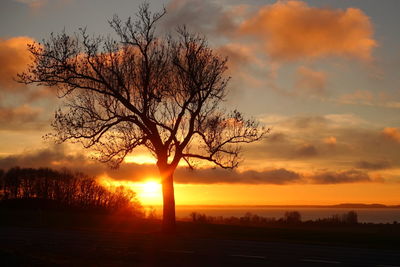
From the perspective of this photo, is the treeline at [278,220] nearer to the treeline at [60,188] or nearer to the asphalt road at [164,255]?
the asphalt road at [164,255]

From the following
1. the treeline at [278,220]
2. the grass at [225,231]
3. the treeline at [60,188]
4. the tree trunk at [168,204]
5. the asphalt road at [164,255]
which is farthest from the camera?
the treeline at [60,188]

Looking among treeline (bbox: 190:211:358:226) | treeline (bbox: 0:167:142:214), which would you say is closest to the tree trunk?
treeline (bbox: 190:211:358:226)

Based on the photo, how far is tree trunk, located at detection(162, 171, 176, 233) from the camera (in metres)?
32.4

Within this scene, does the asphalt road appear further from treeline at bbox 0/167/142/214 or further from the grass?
treeline at bbox 0/167/142/214

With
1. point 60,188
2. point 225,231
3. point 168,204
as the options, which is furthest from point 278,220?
point 60,188

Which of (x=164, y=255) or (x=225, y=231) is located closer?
(x=164, y=255)

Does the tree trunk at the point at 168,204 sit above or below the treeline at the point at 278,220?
above

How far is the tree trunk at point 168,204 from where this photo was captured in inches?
1276

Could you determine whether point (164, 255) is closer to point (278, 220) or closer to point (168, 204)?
point (168, 204)

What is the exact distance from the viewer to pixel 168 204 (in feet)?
107

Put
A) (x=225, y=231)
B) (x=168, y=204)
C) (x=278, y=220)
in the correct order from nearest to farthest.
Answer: (x=168, y=204) < (x=225, y=231) < (x=278, y=220)

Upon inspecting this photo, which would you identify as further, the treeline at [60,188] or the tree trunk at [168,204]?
the treeline at [60,188]

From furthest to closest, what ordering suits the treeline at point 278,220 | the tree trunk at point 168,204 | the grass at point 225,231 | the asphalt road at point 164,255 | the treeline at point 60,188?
the treeline at point 60,188 < the treeline at point 278,220 < the tree trunk at point 168,204 < the grass at point 225,231 < the asphalt road at point 164,255

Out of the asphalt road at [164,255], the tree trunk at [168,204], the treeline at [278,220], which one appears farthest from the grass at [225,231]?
the asphalt road at [164,255]
